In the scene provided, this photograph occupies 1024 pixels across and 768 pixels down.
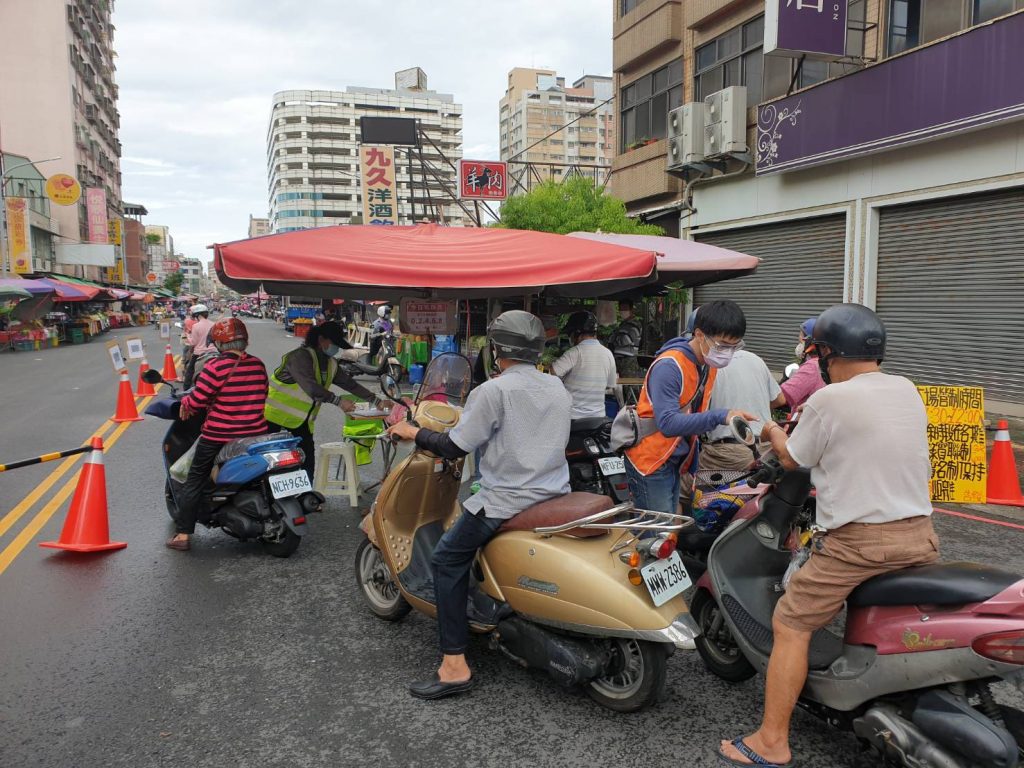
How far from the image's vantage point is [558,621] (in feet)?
10.8

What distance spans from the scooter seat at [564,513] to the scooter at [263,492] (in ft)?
8.25

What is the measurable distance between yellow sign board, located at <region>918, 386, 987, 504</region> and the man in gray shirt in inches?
205

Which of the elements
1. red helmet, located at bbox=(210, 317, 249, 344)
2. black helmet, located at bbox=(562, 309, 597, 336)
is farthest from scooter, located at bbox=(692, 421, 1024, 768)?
red helmet, located at bbox=(210, 317, 249, 344)

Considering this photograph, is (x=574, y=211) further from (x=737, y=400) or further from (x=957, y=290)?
(x=737, y=400)

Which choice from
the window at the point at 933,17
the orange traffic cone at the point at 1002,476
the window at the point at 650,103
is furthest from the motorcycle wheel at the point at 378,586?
the window at the point at 650,103

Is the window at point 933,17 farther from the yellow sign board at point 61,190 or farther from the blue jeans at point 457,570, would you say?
the yellow sign board at point 61,190

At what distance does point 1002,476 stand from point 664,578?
5604 mm

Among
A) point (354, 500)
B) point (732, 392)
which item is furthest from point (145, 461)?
point (732, 392)

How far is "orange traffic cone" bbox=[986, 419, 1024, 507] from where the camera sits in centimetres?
706

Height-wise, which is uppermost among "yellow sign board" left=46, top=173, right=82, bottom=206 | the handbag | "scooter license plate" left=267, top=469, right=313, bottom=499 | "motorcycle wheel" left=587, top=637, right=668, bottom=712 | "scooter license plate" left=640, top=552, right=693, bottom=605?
"yellow sign board" left=46, top=173, right=82, bottom=206

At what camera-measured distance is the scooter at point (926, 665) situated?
2330 millimetres

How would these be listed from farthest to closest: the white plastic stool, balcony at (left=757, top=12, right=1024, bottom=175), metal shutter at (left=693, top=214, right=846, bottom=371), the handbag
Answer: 1. metal shutter at (left=693, top=214, right=846, bottom=371)
2. balcony at (left=757, top=12, right=1024, bottom=175)
3. the white plastic stool
4. the handbag

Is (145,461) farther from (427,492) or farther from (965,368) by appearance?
(965,368)

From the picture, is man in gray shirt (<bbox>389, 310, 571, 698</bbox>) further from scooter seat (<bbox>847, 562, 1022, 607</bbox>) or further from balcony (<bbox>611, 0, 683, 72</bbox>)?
balcony (<bbox>611, 0, 683, 72</bbox>)
